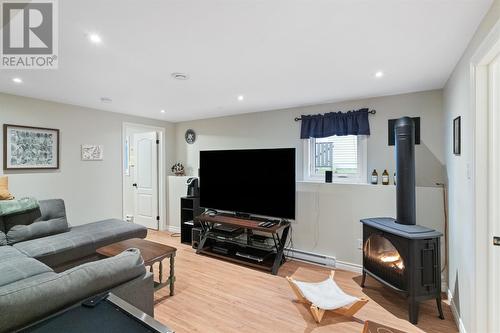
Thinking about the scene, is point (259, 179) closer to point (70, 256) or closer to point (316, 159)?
point (316, 159)

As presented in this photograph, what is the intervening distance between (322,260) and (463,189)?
2.03 metres

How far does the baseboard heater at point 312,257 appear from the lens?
3.50 metres

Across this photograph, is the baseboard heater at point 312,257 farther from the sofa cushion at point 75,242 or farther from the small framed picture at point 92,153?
the small framed picture at point 92,153

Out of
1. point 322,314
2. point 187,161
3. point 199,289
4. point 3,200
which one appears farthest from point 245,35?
point 187,161

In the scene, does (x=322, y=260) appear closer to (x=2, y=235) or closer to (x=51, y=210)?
(x=51, y=210)

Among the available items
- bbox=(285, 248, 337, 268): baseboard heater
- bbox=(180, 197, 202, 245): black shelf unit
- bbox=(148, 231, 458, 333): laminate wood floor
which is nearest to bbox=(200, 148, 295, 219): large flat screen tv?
bbox=(180, 197, 202, 245): black shelf unit

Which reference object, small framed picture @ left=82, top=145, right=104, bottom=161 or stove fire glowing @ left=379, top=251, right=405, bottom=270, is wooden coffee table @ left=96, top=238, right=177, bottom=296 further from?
stove fire glowing @ left=379, top=251, right=405, bottom=270

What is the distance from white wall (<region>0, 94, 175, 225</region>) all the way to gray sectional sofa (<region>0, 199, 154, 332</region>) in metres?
0.59

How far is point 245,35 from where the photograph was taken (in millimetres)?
1840

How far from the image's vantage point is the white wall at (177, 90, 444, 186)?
3.09 metres

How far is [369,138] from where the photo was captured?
349 cm

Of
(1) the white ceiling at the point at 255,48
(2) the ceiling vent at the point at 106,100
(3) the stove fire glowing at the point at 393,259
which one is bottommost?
(3) the stove fire glowing at the point at 393,259

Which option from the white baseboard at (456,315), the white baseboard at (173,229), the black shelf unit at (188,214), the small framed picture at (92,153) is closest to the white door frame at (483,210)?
the white baseboard at (456,315)

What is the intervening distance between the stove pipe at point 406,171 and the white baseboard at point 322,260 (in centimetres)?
110
